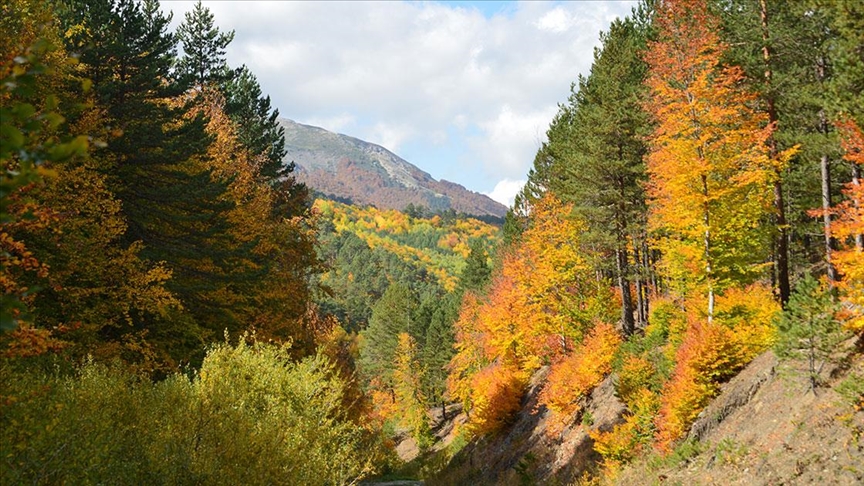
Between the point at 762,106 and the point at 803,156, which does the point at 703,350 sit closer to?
the point at 803,156

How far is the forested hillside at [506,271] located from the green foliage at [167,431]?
62mm

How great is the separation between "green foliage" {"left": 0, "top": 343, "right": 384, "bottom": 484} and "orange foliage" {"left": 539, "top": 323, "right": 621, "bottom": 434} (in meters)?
15.1

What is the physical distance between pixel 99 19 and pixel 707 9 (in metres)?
23.6

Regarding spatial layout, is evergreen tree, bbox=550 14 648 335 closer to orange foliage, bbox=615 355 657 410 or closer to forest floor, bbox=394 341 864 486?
orange foliage, bbox=615 355 657 410

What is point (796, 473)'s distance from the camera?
1223 cm

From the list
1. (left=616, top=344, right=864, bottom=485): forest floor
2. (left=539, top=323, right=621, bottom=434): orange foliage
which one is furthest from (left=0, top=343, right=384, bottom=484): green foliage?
(left=539, top=323, right=621, bottom=434): orange foliage

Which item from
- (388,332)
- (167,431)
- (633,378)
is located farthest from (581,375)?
(388,332)

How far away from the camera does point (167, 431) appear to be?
10195 mm

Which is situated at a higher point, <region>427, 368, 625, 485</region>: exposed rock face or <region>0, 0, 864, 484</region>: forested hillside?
<region>0, 0, 864, 484</region>: forested hillside

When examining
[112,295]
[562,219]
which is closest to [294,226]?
[112,295]

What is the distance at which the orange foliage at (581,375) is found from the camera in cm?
2639

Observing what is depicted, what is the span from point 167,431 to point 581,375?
68.7ft

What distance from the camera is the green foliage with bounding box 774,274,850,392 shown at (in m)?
13.6

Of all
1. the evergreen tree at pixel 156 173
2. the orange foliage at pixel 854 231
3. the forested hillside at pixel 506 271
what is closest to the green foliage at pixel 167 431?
the forested hillside at pixel 506 271
